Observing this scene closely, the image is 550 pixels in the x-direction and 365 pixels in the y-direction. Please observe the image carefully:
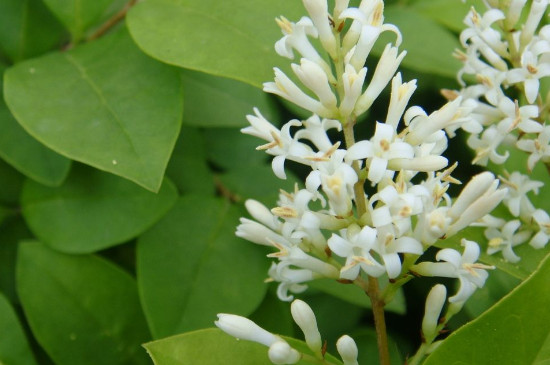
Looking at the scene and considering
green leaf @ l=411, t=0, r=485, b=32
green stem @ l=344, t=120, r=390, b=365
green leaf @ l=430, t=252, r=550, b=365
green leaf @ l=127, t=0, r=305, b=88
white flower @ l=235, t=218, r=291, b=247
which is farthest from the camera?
green leaf @ l=411, t=0, r=485, b=32

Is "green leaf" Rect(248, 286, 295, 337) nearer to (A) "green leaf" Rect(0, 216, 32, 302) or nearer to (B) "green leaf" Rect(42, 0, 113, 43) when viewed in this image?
(A) "green leaf" Rect(0, 216, 32, 302)

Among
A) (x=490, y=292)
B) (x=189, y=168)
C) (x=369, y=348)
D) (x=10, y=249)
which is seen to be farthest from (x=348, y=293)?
(x=10, y=249)

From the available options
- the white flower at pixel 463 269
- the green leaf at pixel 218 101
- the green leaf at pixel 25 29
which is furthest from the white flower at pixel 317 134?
the green leaf at pixel 25 29

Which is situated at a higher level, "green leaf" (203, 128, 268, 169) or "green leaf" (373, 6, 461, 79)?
"green leaf" (373, 6, 461, 79)

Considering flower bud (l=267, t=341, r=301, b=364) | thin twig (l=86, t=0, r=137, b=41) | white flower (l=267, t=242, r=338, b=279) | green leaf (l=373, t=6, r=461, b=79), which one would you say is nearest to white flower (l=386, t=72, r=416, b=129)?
white flower (l=267, t=242, r=338, b=279)

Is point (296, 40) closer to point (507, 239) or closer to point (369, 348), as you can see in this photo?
point (507, 239)

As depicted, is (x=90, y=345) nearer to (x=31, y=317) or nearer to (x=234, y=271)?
(x=31, y=317)

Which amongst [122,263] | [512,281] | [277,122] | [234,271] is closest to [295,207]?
[234,271]
